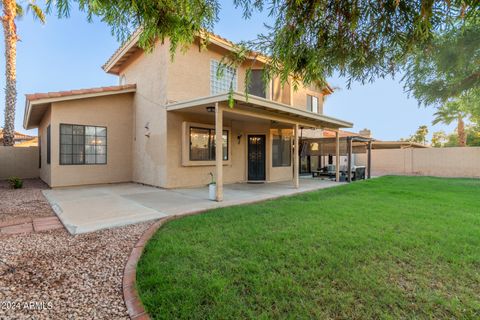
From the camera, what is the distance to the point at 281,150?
12.7 m

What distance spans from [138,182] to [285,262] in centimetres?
935

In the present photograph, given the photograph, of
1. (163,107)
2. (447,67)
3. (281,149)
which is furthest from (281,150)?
(447,67)

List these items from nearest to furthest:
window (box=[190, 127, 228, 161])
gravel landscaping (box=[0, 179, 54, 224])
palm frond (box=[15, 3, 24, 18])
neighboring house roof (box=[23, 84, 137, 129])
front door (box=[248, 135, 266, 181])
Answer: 1. gravel landscaping (box=[0, 179, 54, 224])
2. neighboring house roof (box=[23, 84, 137, 129])
3. window (box=[190, 127, 228, 161])
4. palm frond (box=[15, 3, 24, 18])
5. front door (box=[248, 135, 266, 181])

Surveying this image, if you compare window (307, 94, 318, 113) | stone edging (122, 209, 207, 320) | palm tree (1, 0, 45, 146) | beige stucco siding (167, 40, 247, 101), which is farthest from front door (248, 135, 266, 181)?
palm tree (1, 0, 45, 146)

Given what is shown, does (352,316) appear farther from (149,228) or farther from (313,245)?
(149,228)

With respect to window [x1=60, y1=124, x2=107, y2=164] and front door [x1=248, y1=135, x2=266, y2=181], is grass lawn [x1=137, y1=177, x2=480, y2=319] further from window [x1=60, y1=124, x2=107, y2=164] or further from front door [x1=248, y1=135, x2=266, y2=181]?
window [x1=60, y1=124, x2=107, y2=164]

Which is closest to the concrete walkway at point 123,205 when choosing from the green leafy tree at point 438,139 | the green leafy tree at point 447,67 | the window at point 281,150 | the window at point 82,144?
the window at point 82,144

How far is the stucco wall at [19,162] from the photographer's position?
12466 mm

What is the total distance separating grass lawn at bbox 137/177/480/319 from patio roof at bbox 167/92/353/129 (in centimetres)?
350

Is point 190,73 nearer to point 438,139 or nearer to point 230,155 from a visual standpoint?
point 230,155

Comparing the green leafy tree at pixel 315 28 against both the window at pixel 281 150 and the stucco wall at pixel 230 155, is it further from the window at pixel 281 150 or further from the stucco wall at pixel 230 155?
the window at pixel 281 150

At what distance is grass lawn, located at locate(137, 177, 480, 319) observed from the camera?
7.53 feet

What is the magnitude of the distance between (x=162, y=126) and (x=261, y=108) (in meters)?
3.93

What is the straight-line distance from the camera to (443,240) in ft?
12.9
